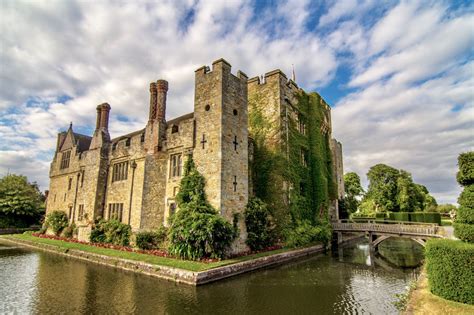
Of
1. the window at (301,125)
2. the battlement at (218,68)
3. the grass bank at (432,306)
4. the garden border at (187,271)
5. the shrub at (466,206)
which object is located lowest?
the garden border at (187,271)

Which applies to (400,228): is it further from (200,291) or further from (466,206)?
(200,291)

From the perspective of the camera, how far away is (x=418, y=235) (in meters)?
19.6

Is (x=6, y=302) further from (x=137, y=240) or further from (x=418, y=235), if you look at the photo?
(x=418, y=235)

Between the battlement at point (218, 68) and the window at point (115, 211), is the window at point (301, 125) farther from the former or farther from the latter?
the window at point (115, 211)

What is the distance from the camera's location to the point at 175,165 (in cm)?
1950

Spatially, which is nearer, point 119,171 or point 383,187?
point 119,171

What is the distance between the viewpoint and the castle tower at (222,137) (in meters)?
16.0

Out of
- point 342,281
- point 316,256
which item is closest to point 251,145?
point 316,256

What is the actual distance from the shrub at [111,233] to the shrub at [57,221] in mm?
7761

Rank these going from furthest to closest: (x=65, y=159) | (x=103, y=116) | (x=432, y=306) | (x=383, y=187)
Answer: (x=383, y=187) → (x=65, y=159) → (x=103, y=116) → (x=432, y=306)

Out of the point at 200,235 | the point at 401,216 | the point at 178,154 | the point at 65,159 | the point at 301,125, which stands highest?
the point at 301,125

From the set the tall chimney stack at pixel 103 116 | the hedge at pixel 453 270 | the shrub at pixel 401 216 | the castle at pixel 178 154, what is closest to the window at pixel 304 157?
the castle at pixel 178 154

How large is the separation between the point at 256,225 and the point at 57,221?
2223cm

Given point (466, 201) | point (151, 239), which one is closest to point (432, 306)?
point (466, 201)
